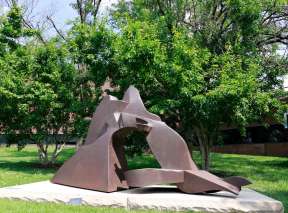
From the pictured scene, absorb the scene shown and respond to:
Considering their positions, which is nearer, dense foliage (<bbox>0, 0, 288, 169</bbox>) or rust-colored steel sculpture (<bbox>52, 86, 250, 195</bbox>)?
rust-colored steel sculpture (<bbox>52, 86, 250, 195</bbox>)

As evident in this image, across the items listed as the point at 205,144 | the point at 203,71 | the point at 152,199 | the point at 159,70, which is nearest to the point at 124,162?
the point at 152,199

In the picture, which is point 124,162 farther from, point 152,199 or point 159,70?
point 159,70

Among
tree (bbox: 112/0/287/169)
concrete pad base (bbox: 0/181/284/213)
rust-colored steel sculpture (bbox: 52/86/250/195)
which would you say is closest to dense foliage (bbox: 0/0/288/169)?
tree (bbox: 112/0/287/169)

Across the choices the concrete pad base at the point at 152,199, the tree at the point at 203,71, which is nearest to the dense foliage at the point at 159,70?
the tree at the point at 203,71

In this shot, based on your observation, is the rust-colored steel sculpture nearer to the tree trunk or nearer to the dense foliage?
the dense foliage

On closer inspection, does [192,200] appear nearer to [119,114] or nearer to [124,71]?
[119,114]

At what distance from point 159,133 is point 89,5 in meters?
16.0

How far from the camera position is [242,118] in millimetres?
15383

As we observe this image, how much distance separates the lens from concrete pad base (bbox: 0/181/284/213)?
28.7ft

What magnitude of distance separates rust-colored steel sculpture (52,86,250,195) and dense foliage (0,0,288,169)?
4592mm

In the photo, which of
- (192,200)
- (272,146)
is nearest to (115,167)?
(192,200)

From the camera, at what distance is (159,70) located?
624 inches

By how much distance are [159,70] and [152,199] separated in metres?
7.49

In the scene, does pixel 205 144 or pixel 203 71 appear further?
pixel 205 144
